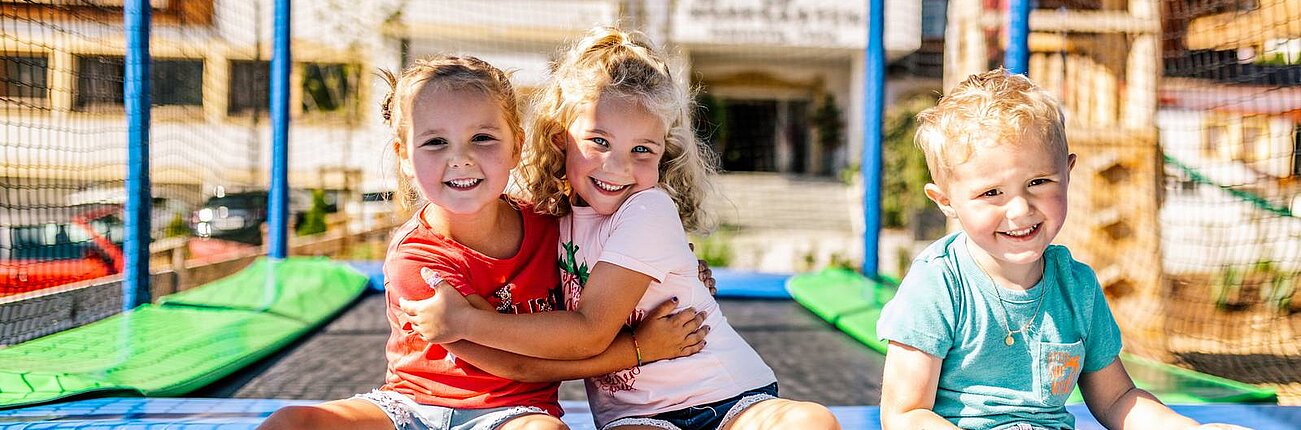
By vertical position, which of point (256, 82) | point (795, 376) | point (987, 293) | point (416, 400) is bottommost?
point (795, 376)

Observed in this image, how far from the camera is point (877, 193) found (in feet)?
11.1

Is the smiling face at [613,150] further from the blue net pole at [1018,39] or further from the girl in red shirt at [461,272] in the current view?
the blue net pole at [1018,39]

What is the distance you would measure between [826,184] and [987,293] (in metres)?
9.64

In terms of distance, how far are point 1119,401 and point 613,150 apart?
67 cm

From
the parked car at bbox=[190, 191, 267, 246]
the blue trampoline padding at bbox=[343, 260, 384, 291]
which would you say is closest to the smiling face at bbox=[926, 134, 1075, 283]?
the blue trampoline padding at bbox=[343, 260, 384, 291]

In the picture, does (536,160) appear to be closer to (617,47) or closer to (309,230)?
(617,47)

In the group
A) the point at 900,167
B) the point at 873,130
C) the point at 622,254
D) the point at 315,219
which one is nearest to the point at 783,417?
the point at 622,254

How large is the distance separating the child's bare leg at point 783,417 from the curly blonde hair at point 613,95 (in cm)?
30

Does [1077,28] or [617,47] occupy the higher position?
[1077,28]

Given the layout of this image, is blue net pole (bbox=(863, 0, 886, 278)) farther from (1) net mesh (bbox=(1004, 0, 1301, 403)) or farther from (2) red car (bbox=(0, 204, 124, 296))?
(2) red car (bbox=(0, 204, 124, 296))

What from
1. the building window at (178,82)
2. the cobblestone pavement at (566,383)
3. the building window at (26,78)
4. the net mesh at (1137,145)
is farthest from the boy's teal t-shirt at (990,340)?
the building window at (178,82)

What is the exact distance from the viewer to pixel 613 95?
1.18m

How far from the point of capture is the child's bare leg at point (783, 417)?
41.9 inches

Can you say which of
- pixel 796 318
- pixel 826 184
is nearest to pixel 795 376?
pixel 796 318
